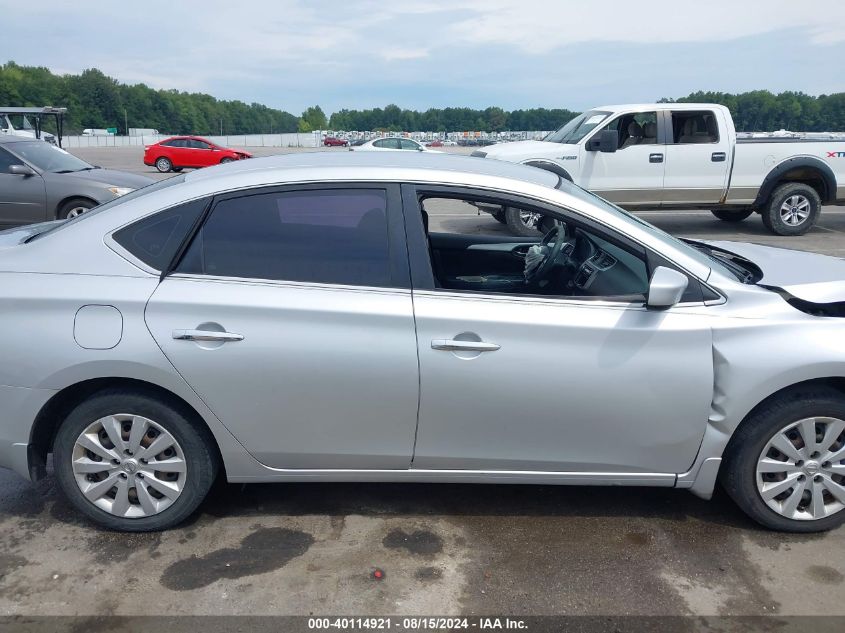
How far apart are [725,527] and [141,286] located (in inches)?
112

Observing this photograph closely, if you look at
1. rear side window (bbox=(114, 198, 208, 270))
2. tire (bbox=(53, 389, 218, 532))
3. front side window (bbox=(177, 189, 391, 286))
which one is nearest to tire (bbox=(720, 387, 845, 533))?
front side window (bbox=(177, 189, 391, 286))

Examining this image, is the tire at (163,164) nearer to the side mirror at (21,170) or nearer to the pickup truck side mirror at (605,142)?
the side mirror at (21,170)

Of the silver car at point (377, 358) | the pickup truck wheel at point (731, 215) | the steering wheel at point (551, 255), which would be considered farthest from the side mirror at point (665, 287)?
the pickup truck wheel at point (731, 215)

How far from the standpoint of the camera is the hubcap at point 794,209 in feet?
39.0

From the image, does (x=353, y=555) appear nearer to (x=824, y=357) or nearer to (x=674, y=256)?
(x=674, y=256)

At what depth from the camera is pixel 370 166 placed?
134 inches

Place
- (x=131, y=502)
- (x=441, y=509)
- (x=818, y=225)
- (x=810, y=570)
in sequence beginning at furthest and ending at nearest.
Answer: (x=818, y=225) < (x=441, y=509) < (x=131, y=502) < (x=810, y=570)

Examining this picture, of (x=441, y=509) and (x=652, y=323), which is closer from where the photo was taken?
(x=652, y=323)

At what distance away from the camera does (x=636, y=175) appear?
11703 millimetres

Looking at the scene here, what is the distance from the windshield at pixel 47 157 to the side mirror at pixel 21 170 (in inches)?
7.3

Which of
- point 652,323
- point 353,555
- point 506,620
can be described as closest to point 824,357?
point 652,323

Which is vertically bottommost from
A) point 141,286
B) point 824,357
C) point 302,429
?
point 302,429

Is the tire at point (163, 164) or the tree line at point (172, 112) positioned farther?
the tree line at point (172, 112)

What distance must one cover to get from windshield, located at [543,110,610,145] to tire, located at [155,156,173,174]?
19.6m
